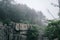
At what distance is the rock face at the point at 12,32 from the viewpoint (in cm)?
808

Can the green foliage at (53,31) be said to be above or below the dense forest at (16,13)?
below

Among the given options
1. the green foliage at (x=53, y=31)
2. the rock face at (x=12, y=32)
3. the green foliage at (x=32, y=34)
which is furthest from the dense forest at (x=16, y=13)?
the green foliage at (x=53, y=31)

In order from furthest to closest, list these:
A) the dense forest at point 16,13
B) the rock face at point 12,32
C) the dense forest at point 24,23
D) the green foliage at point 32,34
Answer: the dense forest at point 16,13, the green foliage at point 32,34, the dense forest at point 24,23, the rock face at point 12,32

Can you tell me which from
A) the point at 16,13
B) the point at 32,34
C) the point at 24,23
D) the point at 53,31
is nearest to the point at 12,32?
the point at 32,34

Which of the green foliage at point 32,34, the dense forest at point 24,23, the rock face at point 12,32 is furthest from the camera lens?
the green foliage at point 32,34

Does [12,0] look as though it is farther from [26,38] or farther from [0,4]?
[26,38]

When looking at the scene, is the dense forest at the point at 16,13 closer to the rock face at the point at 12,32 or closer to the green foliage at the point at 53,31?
the rock face at the point at 12,32

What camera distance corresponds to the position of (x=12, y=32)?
8.36m

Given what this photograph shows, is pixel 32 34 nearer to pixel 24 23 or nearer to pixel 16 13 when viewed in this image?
pixel 24 23

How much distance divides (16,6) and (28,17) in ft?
3.78

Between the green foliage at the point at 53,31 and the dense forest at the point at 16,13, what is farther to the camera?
the dense forest at the point at 16,13

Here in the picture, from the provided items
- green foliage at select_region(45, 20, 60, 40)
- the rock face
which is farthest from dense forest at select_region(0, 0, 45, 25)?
green foliage at select_region(45, 20, 60, 40)

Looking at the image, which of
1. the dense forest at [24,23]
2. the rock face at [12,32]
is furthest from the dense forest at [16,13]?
the rock face at [12,32]

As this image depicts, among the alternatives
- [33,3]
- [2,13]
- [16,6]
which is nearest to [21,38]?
[2,13]
